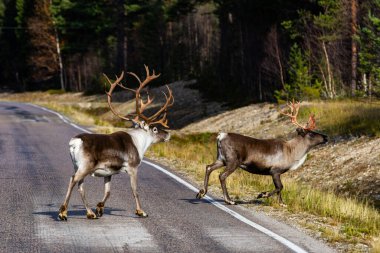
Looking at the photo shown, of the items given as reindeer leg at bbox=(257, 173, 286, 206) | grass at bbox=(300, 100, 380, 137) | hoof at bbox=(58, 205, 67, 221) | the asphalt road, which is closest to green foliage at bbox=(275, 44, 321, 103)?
grass at bbox=(300, 100, 380, 137)

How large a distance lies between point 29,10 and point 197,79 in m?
39.7

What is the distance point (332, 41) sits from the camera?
31.3 m

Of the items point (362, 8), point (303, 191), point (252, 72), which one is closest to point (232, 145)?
point (303, 191)

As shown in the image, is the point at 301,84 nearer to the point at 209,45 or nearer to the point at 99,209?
the point at 99,209

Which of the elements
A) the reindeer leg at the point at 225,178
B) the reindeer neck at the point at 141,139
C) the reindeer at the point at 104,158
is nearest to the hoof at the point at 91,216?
the reindeer at the point at 104,158

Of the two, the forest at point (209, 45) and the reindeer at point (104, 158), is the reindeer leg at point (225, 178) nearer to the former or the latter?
the reindeer at point (104, 158)

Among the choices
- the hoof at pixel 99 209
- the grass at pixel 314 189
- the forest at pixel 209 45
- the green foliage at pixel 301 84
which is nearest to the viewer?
the hoof at pixel 99 209

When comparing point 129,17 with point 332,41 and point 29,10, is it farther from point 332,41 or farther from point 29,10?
point 332,41

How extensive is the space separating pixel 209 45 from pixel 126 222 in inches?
2677

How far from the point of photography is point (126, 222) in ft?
33.6

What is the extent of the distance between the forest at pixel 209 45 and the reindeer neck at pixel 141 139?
12473 millimetres

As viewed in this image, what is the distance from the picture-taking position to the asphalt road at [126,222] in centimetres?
873

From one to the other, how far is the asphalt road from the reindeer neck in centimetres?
108

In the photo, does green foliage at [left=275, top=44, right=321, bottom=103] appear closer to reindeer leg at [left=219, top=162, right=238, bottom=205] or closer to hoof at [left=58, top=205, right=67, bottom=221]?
reindeer leg at [left=219, top=162, right=238, bottom=205]
